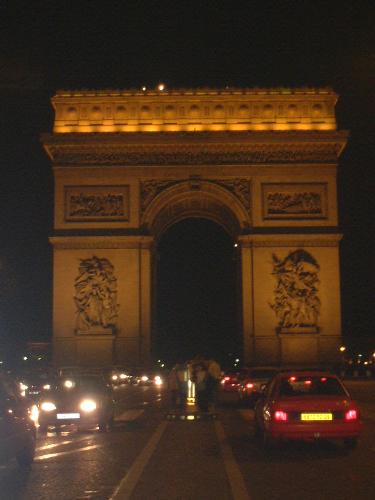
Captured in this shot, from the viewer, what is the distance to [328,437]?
17312 mm

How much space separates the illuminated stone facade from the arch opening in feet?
71.7

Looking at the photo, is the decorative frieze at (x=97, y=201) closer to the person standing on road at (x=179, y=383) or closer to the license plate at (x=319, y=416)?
the person standing on road at (x=179, y=383)

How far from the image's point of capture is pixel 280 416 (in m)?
17.5

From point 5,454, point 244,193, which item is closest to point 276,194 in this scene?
point 244,193

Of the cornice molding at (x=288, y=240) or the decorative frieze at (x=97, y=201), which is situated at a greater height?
the decorative frieze at (x=97, y=201)

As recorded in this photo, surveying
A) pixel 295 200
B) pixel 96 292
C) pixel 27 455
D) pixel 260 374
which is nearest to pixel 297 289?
pixel 295 200

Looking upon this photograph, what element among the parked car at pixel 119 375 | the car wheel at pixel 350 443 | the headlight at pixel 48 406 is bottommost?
the car wheel at pixel 350 443

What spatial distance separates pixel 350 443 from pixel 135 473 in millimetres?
4844

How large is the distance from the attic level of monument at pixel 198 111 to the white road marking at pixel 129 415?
912 inches

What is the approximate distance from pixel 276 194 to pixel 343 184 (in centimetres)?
1108

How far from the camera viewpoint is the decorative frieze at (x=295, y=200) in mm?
51312

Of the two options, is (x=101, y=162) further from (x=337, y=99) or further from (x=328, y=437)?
(x=328, y=437)

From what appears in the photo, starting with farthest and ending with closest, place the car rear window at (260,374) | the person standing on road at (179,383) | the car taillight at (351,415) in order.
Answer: the car rear window at (260,374) → the person standing on road at (179,383) → the car taillight at (351,415)

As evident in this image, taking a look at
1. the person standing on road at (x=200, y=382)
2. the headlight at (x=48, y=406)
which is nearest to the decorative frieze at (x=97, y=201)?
the person standing on road at (x=200, y=382)
